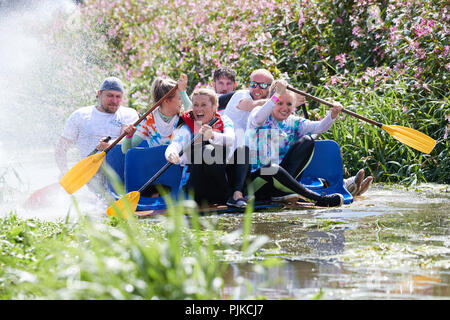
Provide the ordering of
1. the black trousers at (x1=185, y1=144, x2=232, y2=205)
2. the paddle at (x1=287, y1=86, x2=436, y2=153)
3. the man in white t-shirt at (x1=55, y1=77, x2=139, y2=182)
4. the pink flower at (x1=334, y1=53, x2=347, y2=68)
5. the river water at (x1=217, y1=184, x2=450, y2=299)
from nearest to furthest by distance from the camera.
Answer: the river water at (x1=217, y1=184, x2=450, y2=299), the black trousers at (x1=185, y1=144, x2=232, y2=205), the paddle at (x1=287, y1=86, x2=436, y2=153), the man in white t-shirt at (x1=55, y1=77, x2=139, y2=182), the pink flower at (x1=334, y1=53, x2=347, y2=68)

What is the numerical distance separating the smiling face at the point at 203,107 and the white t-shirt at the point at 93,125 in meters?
1.14

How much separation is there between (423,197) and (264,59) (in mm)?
3660

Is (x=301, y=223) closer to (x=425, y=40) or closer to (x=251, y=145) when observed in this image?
(x=251, y=145)

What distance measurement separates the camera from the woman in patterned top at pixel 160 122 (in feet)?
19.5

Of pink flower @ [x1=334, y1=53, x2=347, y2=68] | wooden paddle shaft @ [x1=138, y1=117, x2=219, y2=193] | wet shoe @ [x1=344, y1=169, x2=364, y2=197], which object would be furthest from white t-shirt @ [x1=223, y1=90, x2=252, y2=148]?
pink flower @ [x1=334, y1=53, x2=347, y2=68]

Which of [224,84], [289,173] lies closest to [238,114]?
[224,84]

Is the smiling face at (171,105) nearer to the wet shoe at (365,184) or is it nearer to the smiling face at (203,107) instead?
the smiling face at (203,107)

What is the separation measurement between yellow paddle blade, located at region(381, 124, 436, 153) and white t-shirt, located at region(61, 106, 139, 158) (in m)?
2.29

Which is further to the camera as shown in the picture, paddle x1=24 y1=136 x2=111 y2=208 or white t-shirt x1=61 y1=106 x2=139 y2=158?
white t-shirt x1=61 y1=106 x2=139 y2=158

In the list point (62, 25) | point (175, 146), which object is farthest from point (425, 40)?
point (62, 25)

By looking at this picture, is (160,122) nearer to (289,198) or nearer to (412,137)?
(289,198)

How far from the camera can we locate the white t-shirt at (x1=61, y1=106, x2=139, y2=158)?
253 inches

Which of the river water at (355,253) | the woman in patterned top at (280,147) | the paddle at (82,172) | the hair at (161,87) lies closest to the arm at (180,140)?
the paddle at (82,172)

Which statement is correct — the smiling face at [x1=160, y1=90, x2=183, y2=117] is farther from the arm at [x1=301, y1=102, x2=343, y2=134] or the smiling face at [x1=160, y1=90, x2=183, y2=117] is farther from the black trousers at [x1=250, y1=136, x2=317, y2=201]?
the arm at [x1=301, y1=102, x2=343, y2=134]
